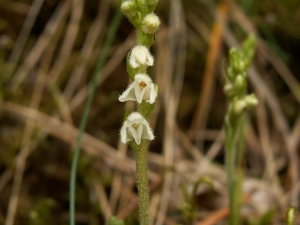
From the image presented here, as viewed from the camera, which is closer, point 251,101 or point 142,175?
point 142,175

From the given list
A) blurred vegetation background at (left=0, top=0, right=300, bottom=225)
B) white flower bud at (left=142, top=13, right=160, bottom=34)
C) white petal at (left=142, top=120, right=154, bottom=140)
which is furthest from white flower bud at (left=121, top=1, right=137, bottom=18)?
blurred vegetation background at (left=0, top=0, right=300, bottom=225)

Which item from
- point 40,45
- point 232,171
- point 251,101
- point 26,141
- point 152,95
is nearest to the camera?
point 152,95

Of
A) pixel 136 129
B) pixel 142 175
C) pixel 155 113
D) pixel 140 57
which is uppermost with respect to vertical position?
pixel 155 113

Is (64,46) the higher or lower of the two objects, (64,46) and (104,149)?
the higher

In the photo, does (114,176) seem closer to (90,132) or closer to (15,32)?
(90,132)

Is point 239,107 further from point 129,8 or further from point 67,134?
point 67,134

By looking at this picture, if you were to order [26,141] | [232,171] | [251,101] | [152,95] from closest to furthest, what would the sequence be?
[152,95] < [251,101] < [232,171] < [26,141]

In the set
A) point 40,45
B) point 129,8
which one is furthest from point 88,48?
point 129,8

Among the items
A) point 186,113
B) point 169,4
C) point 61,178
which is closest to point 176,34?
point 169,4

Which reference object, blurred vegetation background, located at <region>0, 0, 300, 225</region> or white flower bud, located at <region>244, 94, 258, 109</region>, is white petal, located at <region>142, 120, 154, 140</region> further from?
blurred vegetation background, located at <region>0, 0, 300, 225</region>
